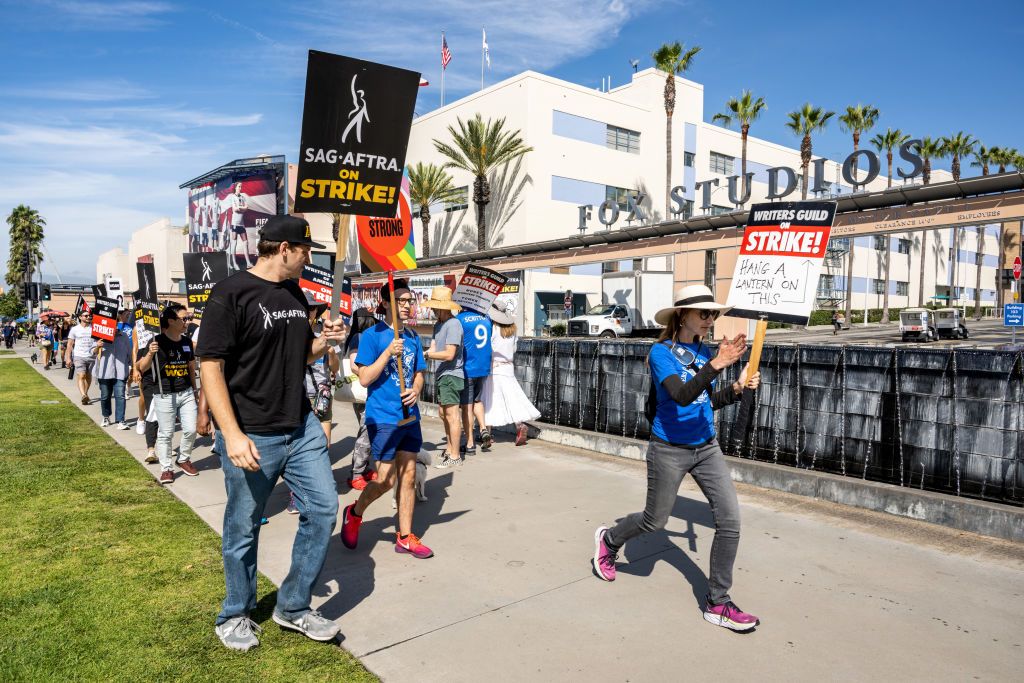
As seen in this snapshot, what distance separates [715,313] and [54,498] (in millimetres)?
6170

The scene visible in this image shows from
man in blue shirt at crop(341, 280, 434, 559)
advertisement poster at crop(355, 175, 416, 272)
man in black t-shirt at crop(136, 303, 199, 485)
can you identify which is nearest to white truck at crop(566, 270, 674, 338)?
advertisement poster at crop(355, 175, 416, 272)

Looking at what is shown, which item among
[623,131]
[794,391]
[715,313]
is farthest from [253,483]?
[623,131]

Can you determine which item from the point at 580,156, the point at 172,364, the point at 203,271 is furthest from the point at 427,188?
the point at 172,364

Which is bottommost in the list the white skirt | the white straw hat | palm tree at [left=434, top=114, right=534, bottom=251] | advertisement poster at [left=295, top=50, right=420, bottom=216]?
the white skirt

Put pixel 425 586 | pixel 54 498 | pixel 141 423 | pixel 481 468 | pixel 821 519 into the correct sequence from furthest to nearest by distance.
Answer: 1. pixel 141 423
2. pixel 481 468
3. pixel 54 498
4. pixel 821 519
5. pixel 425 586

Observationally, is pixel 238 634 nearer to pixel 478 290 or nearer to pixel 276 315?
pixel 276 315

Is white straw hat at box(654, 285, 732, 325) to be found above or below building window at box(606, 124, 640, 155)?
below

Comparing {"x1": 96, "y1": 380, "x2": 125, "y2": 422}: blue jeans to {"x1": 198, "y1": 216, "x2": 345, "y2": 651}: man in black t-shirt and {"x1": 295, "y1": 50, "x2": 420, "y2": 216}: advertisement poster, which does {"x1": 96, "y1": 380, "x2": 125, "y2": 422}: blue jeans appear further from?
{"x1": 198, "y1": 216, "x2": 345, "y2": 651}: man in black t-shirt

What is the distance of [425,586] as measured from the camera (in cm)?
421

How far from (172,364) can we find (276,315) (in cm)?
468

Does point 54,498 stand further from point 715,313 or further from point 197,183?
point 197,183

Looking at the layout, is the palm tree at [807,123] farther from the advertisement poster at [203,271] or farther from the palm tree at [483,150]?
the advertisement poster at [203,271]

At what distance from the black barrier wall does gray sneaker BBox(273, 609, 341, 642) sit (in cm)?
480

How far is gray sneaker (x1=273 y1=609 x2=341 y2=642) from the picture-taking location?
11.1 feet
